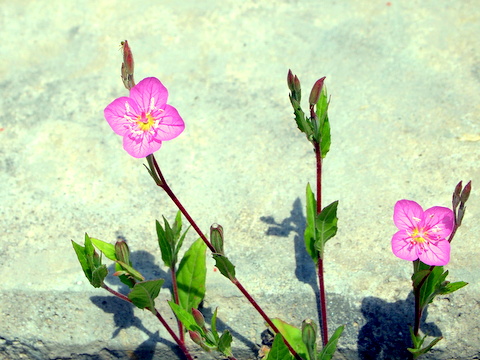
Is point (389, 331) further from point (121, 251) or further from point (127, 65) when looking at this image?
point (127, 65)

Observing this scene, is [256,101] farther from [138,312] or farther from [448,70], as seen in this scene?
[138,312]

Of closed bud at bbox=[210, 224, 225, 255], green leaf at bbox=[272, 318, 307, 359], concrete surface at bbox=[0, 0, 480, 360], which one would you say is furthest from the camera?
concrete surface at bbox=[0, 0, 480, 360]

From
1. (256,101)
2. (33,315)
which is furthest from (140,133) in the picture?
(256,101)

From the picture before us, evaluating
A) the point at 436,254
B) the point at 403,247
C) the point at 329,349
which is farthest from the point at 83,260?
the point at 436,254

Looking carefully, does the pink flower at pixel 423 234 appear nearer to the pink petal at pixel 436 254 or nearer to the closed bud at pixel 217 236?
the pink petal at pixel 436 254

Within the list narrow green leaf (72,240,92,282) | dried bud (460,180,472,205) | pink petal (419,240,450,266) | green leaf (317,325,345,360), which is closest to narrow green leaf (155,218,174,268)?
narrow green leaf (72,240,92,282)

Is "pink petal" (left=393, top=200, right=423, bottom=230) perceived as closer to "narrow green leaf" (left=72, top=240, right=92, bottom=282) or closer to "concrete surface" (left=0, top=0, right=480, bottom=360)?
"concrete surface" (left=0, top=0, right=480, bottom=360)
